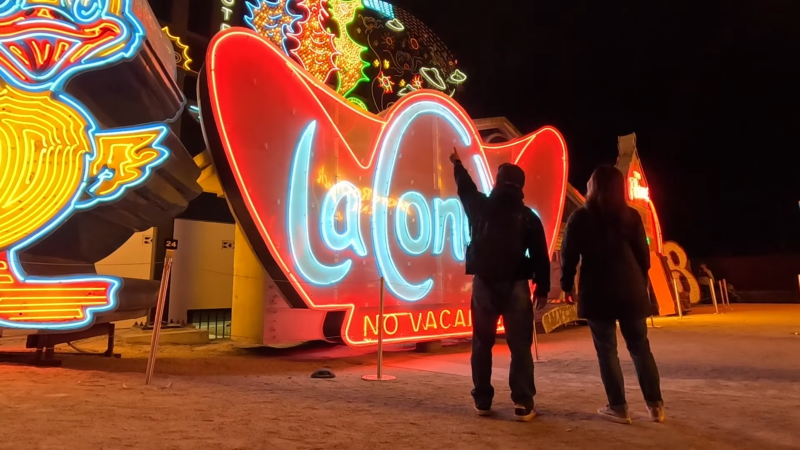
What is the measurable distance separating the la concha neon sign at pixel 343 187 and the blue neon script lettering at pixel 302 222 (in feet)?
0.04

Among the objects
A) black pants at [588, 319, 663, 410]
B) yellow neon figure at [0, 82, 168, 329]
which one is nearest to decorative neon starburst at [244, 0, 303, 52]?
yellow neon figure at [0, 82, 168, 329]

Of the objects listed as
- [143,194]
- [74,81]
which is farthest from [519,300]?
[74,81]

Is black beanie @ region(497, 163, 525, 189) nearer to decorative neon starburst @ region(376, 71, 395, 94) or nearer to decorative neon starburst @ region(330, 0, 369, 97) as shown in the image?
decorative neon starburst @ region(330, 0, 369, 97)

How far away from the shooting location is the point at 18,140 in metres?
5.15

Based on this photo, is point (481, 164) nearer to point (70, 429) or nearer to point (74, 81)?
point (74, 81)

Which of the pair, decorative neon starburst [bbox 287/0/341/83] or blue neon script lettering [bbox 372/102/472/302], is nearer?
blue neon script lettering [bbox 372/102/472/302]

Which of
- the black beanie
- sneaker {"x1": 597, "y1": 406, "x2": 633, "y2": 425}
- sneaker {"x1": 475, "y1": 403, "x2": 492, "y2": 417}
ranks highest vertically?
the black beanie

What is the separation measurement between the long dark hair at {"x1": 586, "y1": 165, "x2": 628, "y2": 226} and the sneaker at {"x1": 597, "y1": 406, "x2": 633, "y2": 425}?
48.8 inches

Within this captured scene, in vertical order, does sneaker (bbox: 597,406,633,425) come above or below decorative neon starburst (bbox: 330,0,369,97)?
below

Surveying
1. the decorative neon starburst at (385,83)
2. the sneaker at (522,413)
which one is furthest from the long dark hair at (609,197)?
the decorative neon starburst at (385,83)

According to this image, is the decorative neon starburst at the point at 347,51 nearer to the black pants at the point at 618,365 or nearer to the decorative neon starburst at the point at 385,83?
the decorative neon starburst at the point at 385,83

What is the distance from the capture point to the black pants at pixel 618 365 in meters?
3.51

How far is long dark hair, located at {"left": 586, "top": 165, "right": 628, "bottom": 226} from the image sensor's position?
3.62 metres

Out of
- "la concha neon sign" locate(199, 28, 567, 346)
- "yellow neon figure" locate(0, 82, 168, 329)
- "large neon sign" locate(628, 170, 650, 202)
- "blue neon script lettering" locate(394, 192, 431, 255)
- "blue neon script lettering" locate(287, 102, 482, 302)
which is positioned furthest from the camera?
"large neon sign" locate(628, 170, 650, 202)
